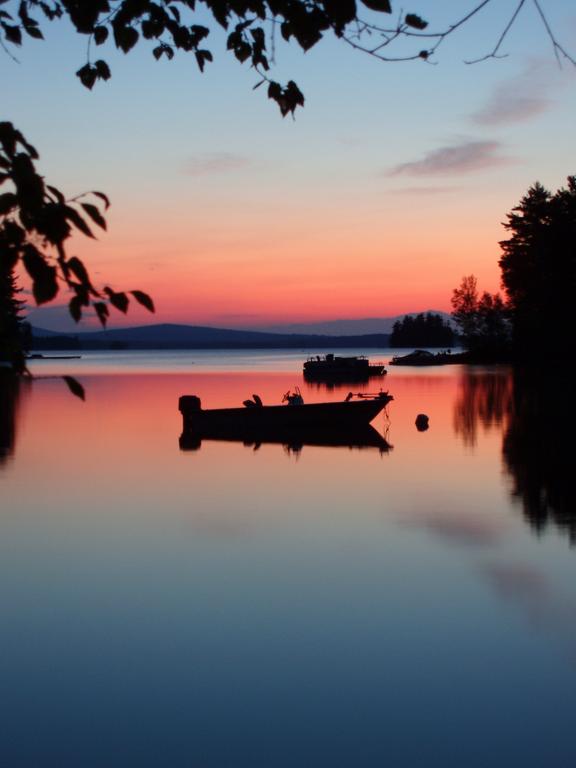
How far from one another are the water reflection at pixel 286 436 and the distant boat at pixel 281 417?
53 mm

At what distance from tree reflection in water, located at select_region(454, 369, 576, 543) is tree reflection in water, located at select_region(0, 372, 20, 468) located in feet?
39.4

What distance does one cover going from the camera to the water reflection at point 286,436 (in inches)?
1396

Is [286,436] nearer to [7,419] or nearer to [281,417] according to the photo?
[281,417]

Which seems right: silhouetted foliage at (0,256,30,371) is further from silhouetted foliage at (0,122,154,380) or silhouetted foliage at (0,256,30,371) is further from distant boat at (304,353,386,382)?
distant boat at (304,353,386,382)

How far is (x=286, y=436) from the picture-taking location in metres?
36.8

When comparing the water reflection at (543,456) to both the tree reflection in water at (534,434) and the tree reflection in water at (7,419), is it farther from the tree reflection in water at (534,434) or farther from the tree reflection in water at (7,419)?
the tree reflection in water at (7,419)

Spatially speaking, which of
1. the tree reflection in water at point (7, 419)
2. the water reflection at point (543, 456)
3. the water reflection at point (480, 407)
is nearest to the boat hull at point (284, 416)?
the water reflection at point (480, 407)

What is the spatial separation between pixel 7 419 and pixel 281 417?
18994 millimetres

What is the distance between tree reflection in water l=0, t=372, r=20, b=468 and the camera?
111 ft

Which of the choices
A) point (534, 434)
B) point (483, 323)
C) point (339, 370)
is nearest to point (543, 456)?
point (534, 434)

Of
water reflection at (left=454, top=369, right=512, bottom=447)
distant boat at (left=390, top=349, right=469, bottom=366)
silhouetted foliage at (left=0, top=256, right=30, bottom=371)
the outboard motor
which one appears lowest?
distant boat at (left=390, top=349, right=469, bottom=366)

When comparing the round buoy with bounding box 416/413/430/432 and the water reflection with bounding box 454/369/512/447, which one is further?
the round buoy with bounding box 416/413/430/432

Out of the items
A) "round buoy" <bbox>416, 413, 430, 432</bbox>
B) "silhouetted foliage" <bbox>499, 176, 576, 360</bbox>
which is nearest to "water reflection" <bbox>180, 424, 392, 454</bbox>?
"round buoy" <bbox>416, 413, 430, 432</bbox>

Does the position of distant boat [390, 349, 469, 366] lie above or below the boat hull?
below
